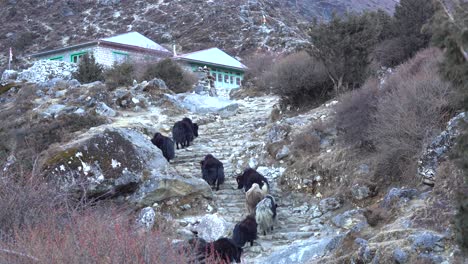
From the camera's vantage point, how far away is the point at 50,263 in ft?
15.6

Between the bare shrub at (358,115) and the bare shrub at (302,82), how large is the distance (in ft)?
14.5

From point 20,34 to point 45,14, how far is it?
642 centimetres

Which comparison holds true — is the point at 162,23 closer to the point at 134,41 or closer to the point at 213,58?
the point at 134,41

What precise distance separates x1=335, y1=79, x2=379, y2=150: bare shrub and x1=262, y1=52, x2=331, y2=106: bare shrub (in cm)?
441

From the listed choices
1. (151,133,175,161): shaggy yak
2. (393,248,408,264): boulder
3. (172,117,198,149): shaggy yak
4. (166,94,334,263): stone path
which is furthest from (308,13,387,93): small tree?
(393,248,408,264): boulder

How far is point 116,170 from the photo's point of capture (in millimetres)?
12484

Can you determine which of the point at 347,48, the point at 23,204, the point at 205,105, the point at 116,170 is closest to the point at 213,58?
the point at 205,105

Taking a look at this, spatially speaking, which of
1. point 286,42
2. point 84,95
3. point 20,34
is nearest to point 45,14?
point 20,34

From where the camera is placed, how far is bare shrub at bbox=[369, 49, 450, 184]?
10.2 metres

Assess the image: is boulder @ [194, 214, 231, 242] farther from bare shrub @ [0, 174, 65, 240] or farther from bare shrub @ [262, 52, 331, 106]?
bare shrub @ [262, 52, 331, 106]

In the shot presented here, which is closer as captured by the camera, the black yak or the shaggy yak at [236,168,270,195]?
the black yak

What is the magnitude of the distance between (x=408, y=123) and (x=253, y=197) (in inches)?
131

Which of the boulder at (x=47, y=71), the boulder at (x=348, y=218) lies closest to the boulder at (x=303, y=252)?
the boulder at (x=348, y=218)

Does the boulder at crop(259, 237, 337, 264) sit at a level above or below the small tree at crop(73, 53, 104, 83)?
below
